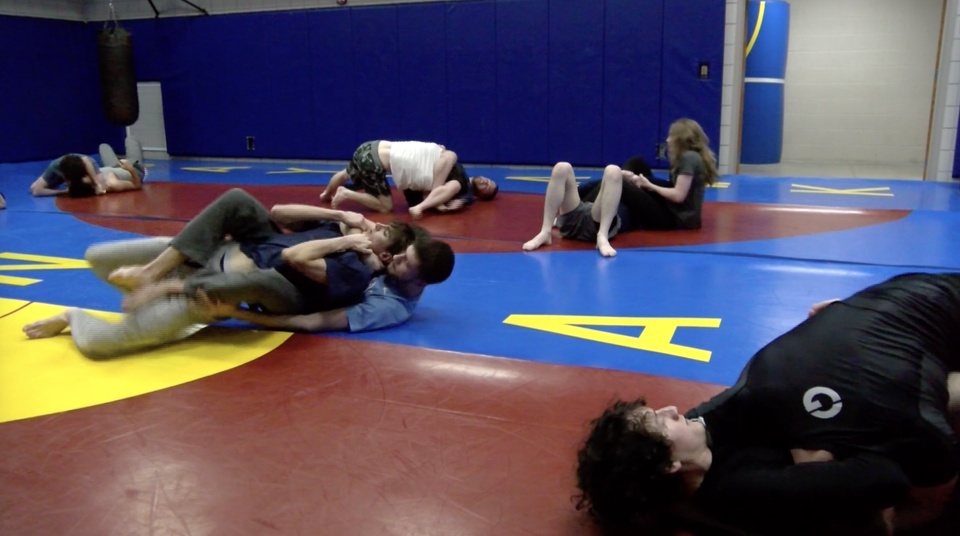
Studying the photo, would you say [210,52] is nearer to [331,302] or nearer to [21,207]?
[21,207]

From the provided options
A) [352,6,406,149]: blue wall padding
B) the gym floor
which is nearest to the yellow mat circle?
the gym floor

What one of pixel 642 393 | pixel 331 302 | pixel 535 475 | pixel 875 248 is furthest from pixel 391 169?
pixel 535 475

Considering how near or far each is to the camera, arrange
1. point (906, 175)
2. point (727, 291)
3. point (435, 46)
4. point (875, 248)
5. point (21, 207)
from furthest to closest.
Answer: point (435, 46), point (906, 175), point (21, 207), point (875, 248), point (727, 291)

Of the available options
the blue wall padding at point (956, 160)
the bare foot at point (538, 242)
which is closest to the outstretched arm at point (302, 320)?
the bare foot at point (538, 242)

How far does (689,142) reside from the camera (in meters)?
5.50

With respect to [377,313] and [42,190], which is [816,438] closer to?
[377,313]

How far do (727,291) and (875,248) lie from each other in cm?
154

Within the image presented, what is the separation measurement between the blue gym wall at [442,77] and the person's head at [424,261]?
670cm

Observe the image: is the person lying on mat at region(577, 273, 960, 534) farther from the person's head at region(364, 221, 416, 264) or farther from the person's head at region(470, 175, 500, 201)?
the person's head at region(470, 175, 500, 201)

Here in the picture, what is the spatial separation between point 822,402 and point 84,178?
7.90m

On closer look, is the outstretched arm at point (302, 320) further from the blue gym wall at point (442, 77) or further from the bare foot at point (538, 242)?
the blue gym wall at point (442, 77)

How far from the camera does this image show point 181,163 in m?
11.8

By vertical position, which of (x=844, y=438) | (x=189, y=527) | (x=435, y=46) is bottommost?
(x=189, y=527)

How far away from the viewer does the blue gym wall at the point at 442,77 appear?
9338mm
